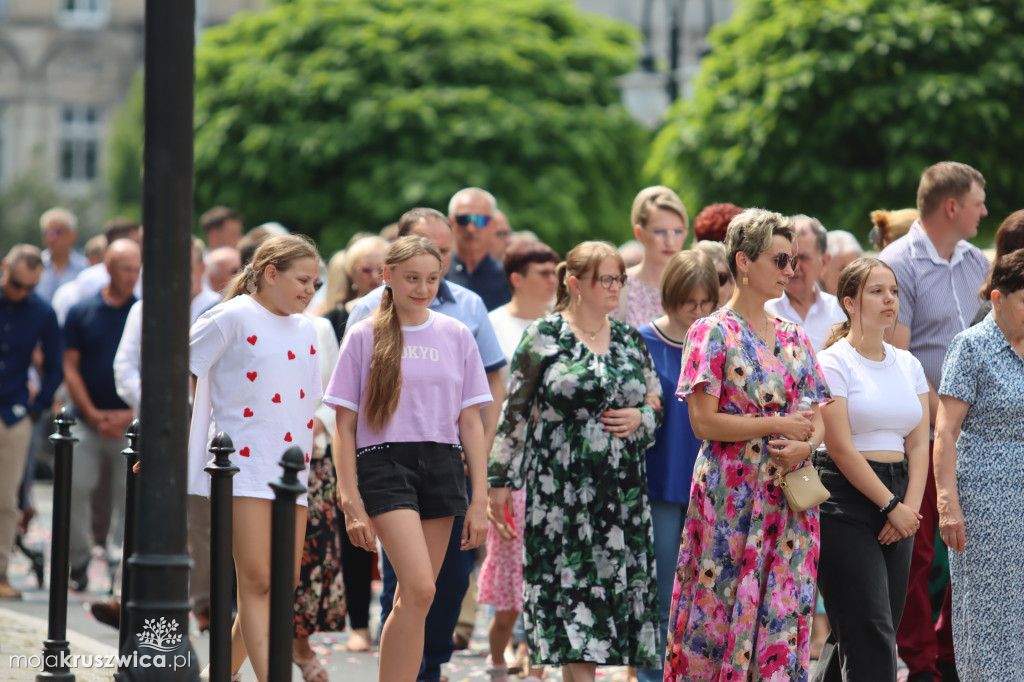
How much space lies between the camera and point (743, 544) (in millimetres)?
5719

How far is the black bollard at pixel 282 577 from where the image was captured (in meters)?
5.04

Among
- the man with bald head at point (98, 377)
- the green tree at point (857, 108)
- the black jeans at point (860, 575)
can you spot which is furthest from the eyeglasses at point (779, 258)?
the green tree at point (857, 108)

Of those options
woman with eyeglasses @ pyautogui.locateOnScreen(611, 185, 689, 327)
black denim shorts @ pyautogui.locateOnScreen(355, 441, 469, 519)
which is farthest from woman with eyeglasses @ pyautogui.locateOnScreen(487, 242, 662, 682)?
woman with eyeglasses @ pyautogui.locateOnScreen(611, 185, 689, 327)

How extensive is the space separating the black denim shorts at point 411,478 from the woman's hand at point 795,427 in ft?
4.91

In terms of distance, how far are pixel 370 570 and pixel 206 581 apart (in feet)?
3.23

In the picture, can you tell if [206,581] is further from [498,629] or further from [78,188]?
[78,188]

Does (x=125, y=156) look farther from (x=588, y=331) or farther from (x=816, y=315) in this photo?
(x=588, y=331)

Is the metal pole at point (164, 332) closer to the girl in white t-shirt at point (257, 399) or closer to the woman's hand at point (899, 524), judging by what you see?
the girl in white t-shirt at point (257, 399)

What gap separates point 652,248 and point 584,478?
1.90 metres

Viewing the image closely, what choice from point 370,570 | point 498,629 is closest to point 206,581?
point 370,570

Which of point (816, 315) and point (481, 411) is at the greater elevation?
point (816, 315)

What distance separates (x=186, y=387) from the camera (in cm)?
502

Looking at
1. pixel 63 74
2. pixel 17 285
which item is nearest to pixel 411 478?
pixel 17 285

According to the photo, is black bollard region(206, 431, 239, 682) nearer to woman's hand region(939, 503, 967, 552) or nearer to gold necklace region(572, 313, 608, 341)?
gold necklace region(572, 313, 608, 341)
